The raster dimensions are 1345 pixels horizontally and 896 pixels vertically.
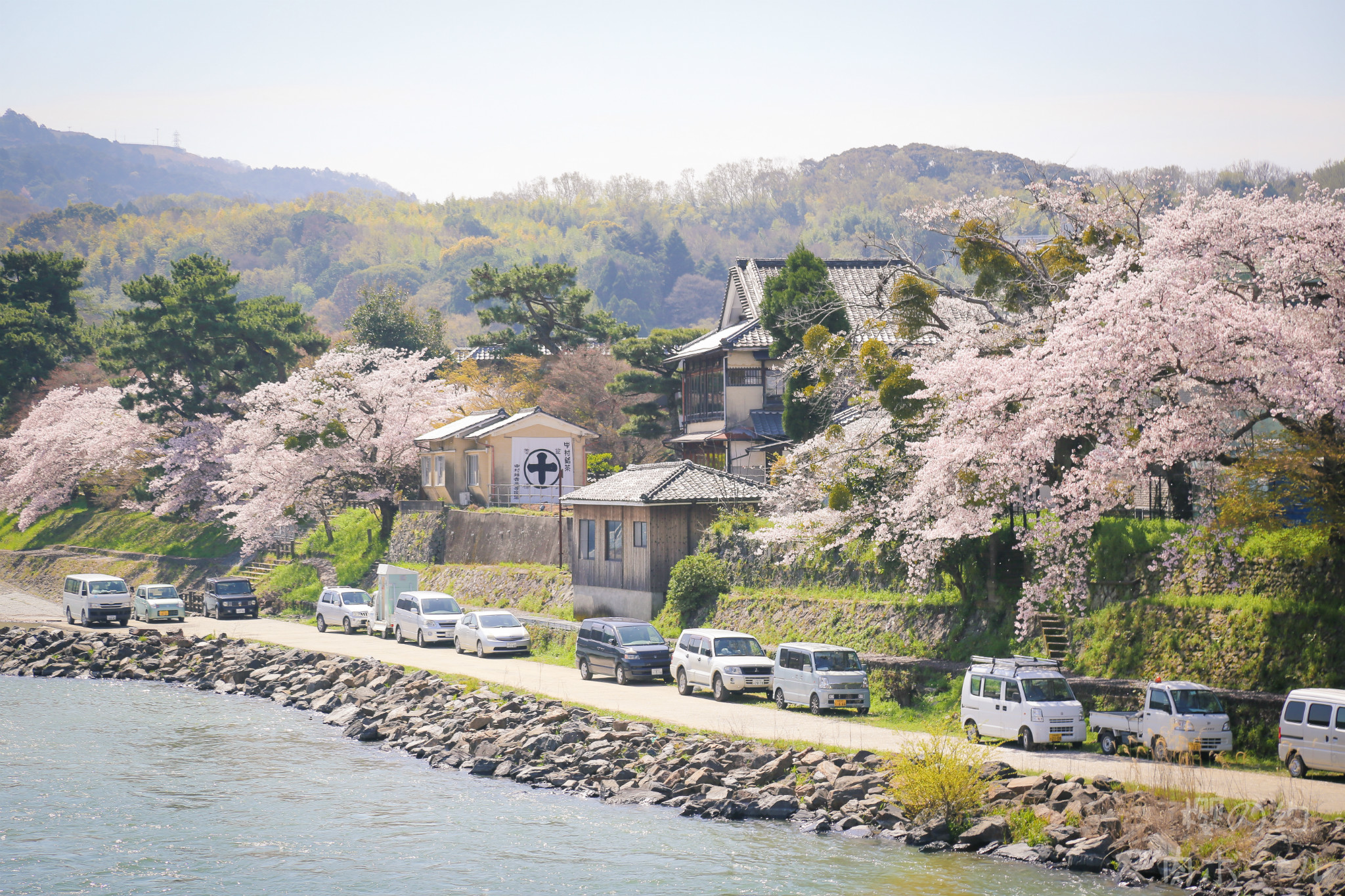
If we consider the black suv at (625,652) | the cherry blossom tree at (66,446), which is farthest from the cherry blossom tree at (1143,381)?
the cherry blossom tree at (66,446)

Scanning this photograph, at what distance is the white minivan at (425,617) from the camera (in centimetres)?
3962

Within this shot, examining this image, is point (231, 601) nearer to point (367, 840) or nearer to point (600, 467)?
point (600, 467)

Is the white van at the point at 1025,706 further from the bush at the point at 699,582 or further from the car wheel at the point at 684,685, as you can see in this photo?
the bush at the point at 699,582

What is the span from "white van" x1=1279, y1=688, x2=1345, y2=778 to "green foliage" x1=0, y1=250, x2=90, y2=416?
76.0 metres

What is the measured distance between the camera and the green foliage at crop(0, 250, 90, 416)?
73.8m

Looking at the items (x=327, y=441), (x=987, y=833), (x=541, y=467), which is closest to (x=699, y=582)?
(x=987, y=833)

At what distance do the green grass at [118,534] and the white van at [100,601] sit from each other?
1409 cm

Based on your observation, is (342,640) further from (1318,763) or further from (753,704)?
(1318,763)

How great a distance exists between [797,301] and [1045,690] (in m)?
22.5

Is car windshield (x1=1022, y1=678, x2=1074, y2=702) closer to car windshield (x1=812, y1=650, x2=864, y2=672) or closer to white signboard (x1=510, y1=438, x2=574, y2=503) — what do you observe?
car windshield (x1=812, y1=650, x2=864, y2=672)

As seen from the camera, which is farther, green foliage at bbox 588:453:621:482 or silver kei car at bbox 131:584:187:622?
Answer: green foliage at bbox 588:453:621:482

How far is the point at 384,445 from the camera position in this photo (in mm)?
57125

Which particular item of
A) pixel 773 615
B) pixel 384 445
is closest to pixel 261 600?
pixel 384 445

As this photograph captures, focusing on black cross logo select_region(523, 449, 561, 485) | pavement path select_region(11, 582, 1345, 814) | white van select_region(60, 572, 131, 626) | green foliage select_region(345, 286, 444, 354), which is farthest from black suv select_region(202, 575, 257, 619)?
green foliage select_region(345, 286, 444, 354)
